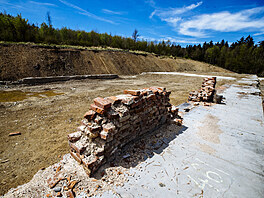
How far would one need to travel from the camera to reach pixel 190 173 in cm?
242

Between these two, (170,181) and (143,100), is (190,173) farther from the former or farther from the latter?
(143,100)

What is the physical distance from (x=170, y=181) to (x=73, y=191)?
1642 millimetres

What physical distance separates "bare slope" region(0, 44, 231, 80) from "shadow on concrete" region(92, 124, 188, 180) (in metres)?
15.6

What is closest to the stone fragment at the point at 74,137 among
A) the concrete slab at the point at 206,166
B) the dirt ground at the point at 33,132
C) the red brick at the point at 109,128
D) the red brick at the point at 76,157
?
the red brick at the point at 76,157

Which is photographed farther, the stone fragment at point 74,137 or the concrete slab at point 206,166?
the stone fragment at point 74,137

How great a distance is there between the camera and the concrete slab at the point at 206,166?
2.09 m

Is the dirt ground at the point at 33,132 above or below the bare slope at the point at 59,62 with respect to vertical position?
below

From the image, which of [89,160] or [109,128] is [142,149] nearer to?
[109,128]

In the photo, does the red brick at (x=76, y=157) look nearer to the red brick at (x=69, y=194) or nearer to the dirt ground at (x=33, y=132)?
the red brick at (x=69, y=194)

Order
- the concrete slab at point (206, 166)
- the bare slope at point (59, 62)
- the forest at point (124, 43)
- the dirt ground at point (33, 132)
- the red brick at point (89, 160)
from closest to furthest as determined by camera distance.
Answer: the concrete slab at point (206, 166)
the red brick at point (89, 160)
the dirt ground at point (33, 132)
the bare slope at point (59, 62)
the forest at point (124, 43)

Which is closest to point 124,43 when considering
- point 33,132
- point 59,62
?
point 59,62

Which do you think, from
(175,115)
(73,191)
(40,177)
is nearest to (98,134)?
(73,191)

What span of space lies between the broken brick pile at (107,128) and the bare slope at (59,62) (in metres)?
15.0

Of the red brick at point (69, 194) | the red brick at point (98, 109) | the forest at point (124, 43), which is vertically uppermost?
the forest at point (124, 43)
